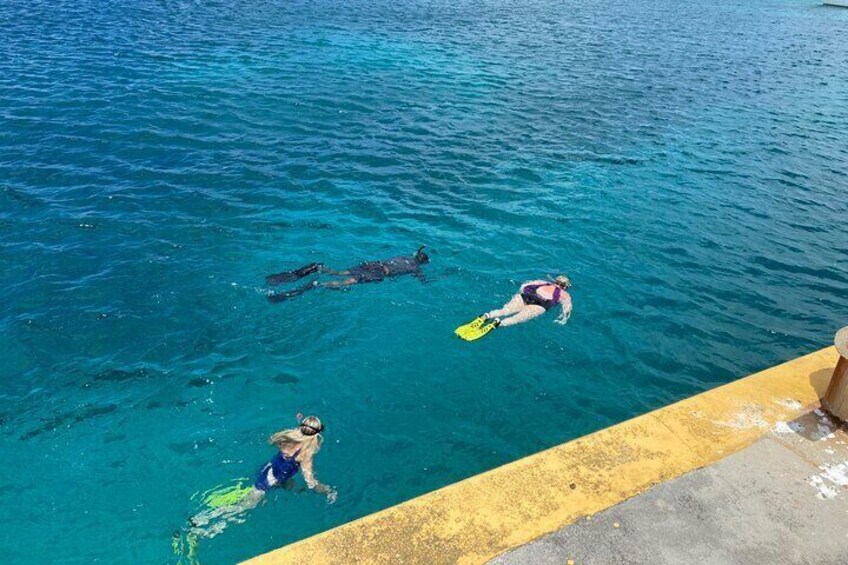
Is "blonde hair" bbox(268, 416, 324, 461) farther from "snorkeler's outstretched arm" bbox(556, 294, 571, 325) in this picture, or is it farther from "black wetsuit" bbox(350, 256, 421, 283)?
"snorkeler's outstretched arm" bbox(556, 294, 571, 325)

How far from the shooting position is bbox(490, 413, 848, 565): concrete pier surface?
5918 millimetres

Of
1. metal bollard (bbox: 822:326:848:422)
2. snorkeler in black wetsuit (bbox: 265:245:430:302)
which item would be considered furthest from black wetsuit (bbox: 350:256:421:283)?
metal bollard (bbox: 822:326:848:422)

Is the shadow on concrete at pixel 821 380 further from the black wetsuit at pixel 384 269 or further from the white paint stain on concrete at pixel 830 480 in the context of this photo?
the black wetsuit at pixel 384 269

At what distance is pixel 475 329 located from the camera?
1146 cm

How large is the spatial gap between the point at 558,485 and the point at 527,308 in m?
5.56

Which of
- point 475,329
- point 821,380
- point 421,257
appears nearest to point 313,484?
point 475,329

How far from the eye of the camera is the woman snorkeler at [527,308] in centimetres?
1150

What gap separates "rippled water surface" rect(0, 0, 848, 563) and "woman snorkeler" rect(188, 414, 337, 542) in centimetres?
25

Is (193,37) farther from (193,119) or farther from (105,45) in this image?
(193,119)

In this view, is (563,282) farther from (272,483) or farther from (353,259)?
(272,483)

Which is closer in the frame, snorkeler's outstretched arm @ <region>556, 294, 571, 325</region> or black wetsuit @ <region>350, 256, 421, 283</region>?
snorkeler's outstretched arm @ <region>556, 294, 571, 325</region>

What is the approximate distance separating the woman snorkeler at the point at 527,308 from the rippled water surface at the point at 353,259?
31 centimetres

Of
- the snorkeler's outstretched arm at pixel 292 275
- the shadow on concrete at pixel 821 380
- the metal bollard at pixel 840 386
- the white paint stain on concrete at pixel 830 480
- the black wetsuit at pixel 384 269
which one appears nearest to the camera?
the white paint stain on concrete at pixel 830 480

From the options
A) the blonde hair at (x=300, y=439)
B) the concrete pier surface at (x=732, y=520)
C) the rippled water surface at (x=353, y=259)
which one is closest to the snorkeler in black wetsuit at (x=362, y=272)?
the rippled water surface at (x=353, y=259)
